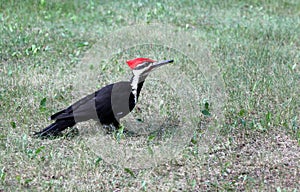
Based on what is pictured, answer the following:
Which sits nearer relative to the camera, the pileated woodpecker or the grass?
the grass

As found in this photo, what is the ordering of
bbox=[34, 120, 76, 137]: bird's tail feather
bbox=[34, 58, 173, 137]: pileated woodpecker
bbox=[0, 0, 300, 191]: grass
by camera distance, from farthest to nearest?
Result: bbox=[34, 58, 173, 137]: pileated woodpecker → bbox=[34, 120, 76, 137]: bird's tail feather → bbox=[0, 0, 300, 191]: grass

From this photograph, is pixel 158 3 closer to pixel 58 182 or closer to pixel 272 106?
pixel 272 106

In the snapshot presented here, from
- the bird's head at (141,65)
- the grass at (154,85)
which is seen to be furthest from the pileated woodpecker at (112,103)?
the grass at (154,85)

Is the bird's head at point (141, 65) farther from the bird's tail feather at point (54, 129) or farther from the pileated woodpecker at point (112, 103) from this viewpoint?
the bird's tail feather at point (54, 129)

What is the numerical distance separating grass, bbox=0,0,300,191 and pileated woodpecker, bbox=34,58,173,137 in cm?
25

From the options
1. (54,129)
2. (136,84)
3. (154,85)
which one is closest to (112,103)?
(136,84)

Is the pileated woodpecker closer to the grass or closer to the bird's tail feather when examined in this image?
the bird's tail feather

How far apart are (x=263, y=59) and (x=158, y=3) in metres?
3.23

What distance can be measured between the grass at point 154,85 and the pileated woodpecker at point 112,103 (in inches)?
9.8

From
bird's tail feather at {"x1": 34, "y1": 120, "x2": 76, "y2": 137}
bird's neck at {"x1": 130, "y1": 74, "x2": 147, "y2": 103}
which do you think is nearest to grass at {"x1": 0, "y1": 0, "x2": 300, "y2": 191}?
bird's tail feather at {"x1": 34, "y1": 120, "x2": 76, "y2": 137}

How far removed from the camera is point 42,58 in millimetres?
8102

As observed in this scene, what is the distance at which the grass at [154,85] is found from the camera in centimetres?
490

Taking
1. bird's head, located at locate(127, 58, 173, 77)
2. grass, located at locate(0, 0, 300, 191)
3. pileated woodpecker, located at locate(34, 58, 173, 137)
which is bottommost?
grass, located at locate(0, 0, 300, 191)

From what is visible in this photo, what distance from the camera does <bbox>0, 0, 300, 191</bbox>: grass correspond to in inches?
193
